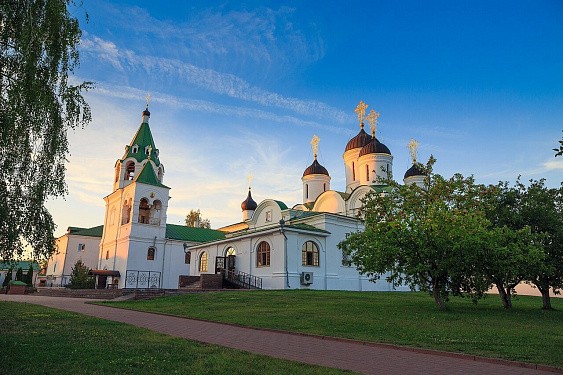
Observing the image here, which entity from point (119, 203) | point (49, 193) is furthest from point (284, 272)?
point (119, 203)

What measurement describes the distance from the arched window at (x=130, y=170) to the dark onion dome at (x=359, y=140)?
73.9 feet

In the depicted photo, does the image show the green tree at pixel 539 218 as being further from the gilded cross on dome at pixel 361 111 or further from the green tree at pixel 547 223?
the gilded cross on dome at pixel 361 111

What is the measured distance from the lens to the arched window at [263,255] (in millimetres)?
28234

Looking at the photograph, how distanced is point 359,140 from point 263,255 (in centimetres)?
1864

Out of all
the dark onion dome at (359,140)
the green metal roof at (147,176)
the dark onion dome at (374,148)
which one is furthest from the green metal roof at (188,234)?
the dark onion dome at (374,148)

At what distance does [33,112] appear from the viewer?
9.32 m

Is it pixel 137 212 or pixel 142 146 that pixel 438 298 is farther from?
pixel 142 146

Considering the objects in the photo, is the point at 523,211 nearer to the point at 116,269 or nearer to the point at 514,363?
the point at 514,363

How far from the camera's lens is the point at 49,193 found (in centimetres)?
1052

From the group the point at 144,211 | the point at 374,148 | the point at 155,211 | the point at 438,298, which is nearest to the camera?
the point at 438,298

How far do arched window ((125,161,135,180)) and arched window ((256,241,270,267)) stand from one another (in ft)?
69.7

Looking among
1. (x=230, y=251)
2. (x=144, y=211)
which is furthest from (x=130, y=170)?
(x=230, y=251)

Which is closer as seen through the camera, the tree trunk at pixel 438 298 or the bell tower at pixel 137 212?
the tree trunk at pixel 438 298

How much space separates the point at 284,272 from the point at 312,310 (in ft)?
37.8
